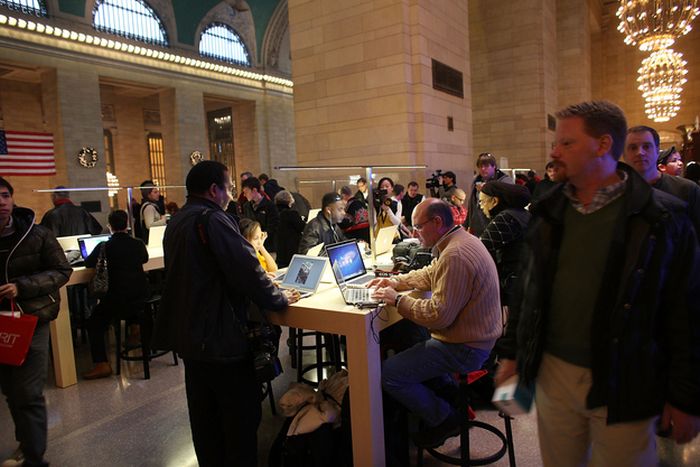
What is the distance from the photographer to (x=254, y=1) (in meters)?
18.1

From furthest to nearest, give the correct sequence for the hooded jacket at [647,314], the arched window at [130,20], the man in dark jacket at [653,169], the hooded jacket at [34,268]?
1. the arched window at [130,20]
2. the man in dark jacket at [653,169]
3. the hooded jacket at [34,268]
4. the hooded jacket at [647,314]

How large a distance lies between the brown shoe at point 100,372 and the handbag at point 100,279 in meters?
0.71

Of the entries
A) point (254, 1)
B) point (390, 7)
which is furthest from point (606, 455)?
point (254, 1)

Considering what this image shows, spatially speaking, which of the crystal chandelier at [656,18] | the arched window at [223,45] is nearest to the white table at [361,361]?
the crystal chandelier at [656,18]

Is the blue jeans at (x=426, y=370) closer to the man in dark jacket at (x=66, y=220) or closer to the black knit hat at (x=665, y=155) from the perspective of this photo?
the black knit hat at (x=665, y=155)

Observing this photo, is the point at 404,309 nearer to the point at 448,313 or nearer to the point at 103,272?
the point at 448,313

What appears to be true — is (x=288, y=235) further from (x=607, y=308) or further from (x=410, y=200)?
(x=607, y=308)

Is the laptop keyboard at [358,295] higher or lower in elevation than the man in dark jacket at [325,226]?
lower

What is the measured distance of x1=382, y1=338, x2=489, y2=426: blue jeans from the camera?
2.64 metres

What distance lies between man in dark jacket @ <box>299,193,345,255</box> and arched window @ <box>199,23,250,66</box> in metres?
14.2

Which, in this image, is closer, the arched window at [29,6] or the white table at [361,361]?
the white table at [361,361]

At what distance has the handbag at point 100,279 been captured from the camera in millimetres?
4480

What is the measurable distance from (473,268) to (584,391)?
1010 millimetres

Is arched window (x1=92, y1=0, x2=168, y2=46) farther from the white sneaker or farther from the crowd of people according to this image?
the white sneaker
